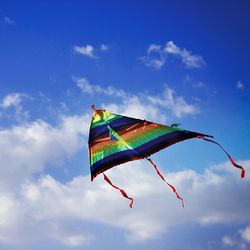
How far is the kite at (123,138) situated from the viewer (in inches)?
517

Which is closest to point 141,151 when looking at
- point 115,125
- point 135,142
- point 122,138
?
point 135,142

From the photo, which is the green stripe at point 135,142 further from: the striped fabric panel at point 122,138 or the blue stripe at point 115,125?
the blue stripe at point 115,125

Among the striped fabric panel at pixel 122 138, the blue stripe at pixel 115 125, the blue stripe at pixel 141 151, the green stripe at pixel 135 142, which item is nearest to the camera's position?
the blue stripe at pixel 141 151

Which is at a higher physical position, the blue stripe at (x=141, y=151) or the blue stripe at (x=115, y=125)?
the blue stripe at (x=115, y=125)

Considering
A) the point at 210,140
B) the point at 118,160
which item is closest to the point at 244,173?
the point at 210,140

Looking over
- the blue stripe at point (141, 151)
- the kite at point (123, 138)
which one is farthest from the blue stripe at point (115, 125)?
the blue stripe at point (141, 151)

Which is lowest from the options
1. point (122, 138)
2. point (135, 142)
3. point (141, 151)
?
point (141, 151)

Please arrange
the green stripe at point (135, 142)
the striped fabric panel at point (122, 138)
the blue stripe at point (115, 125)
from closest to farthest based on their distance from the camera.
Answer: the striped fabric panel at point (122, 138), the green stripe at point (135, 142), the blue stripe at point (115, 125)

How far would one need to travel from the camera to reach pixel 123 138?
1437 cm

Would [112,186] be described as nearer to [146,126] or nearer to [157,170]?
[157,170]

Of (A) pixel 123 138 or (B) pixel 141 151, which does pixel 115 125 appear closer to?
(A) pixel 123 138

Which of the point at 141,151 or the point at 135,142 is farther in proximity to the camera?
the point at 135,142

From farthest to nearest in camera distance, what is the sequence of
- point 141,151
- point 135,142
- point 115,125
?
point 115,125, point 135,142, point 141,151

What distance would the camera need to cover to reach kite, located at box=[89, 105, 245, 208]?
13.1m
